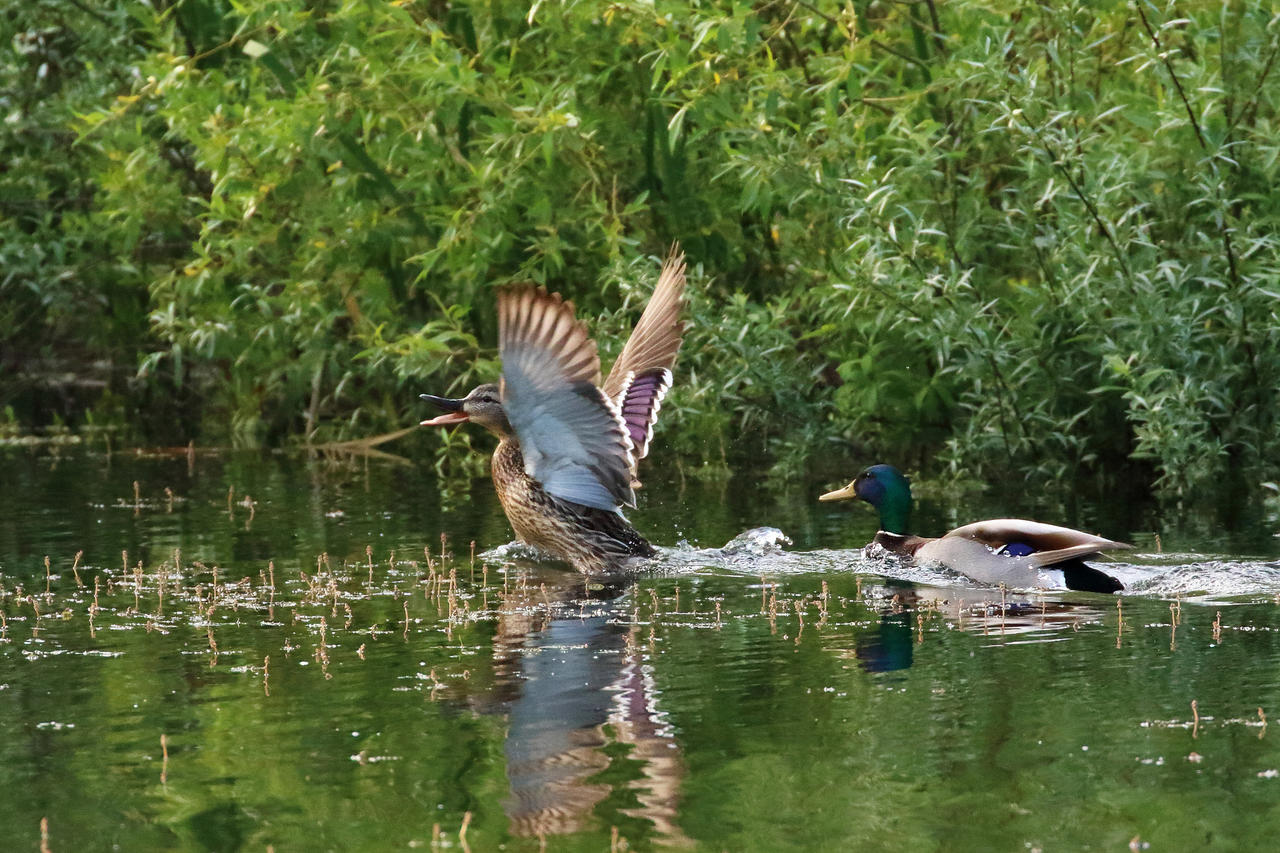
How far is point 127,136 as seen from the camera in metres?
16.3

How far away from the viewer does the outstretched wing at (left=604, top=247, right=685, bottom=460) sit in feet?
33.0

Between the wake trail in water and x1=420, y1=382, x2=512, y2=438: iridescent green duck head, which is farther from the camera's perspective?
x1=420, y1=382, x2=512, y2=438: iridescent green duck head

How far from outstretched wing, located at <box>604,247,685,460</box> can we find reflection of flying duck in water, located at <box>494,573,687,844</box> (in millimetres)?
2054

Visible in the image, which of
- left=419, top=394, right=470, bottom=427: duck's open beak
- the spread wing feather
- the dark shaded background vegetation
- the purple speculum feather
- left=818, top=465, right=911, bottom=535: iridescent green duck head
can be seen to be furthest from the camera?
the dark shaded background vegetation

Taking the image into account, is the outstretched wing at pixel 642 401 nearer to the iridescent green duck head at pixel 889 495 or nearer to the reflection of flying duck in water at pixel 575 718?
the iridescent green duck head at pixel 889 495

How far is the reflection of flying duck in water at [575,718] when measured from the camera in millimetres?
4746

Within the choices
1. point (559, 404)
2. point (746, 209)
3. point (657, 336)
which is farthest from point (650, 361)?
point (746, 209)

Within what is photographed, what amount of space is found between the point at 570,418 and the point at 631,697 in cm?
300

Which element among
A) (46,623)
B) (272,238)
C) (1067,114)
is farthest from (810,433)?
(46,623)

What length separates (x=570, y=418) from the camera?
8859mm

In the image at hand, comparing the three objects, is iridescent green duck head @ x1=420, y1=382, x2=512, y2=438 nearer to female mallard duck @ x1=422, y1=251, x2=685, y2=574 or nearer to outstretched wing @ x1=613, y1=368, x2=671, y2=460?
female mallard duck @ x1=422, y1=251, x2=685, y2=574

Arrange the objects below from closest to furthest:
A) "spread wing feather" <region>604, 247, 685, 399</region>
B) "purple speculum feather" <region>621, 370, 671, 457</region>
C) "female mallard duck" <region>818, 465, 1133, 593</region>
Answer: "female mallard duck" <region>818, 465, 1133, 593</region> → "purple speculum feather" <region>621, 370, 671, 457</region> → "spread wing feather" <region>604, 247, 685, 399</region>

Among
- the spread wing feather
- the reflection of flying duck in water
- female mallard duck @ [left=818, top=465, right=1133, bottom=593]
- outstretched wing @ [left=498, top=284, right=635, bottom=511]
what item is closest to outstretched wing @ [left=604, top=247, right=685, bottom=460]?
the spread wing feather

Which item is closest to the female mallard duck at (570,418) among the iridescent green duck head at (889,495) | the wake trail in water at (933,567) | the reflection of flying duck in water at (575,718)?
the wake trail in water at (933,567)
